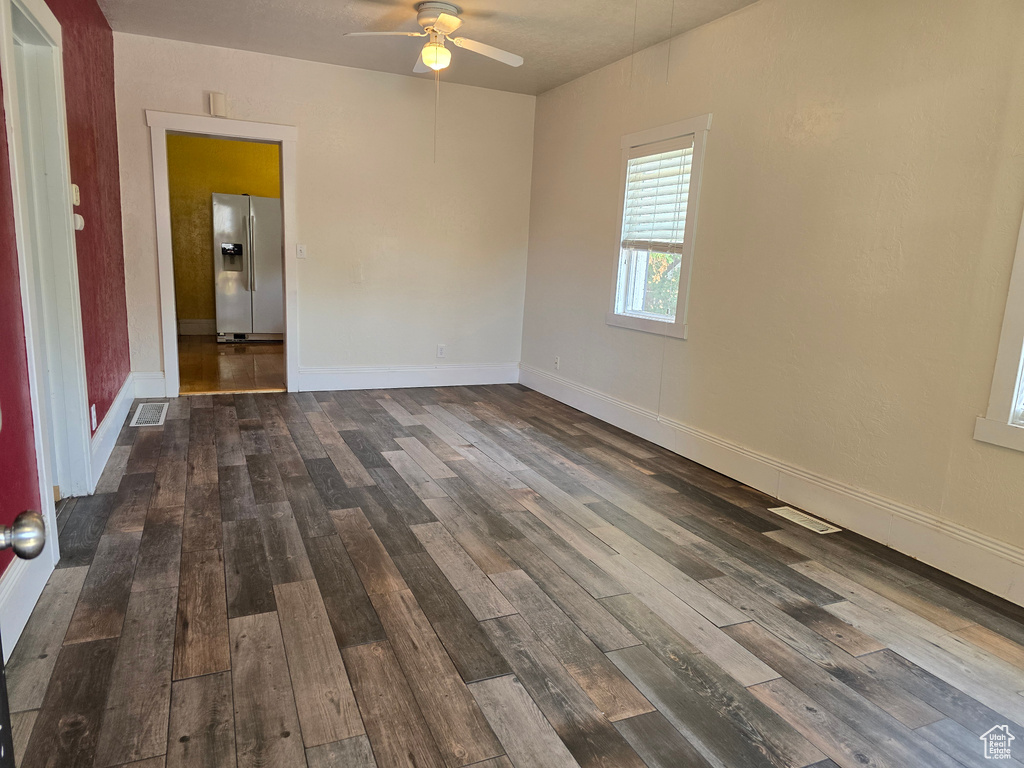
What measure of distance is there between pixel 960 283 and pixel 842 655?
1.63 metres

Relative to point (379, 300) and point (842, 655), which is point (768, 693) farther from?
point (379, 300)

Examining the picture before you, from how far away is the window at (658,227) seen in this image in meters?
4.19

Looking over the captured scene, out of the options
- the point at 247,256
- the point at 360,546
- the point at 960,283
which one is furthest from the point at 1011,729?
the point at 247,256

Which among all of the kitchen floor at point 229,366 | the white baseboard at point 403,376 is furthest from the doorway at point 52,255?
the white baseboard at point 403,376

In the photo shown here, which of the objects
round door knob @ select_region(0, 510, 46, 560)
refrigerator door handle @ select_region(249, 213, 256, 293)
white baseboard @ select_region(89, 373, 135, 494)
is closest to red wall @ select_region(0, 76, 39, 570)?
white baseboard @ select_region(89, 373, 135, 494)

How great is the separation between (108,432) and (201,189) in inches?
220

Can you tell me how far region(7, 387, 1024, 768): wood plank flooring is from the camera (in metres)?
1.69

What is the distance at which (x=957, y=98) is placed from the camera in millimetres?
2703

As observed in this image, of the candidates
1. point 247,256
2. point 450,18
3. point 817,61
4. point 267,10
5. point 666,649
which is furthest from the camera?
point 247,256

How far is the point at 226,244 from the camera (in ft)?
26.3

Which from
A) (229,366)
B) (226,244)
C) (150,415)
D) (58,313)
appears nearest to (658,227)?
(58,313)

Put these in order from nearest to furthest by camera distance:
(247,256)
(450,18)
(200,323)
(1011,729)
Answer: (1011,729) → (450,18) → (247,256) → (200,323)

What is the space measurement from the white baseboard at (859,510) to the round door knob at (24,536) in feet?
10.2
